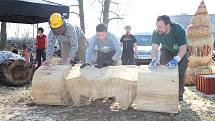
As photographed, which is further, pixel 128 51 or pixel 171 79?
pixel 128 51

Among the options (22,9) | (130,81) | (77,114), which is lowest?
(77,114)

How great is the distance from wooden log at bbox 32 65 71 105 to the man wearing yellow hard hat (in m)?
0.42

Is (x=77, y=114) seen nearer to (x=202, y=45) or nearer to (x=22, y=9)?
(x=202, y=45)

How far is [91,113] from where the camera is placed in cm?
603

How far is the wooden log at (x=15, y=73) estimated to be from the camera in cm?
990

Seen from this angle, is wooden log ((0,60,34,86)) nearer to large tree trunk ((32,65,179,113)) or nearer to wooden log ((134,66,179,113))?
large tree trunk ((32,65,179,113))

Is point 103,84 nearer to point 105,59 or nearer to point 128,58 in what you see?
point 105,59

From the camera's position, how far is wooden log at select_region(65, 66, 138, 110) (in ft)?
19.8

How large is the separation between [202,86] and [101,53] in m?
2.90

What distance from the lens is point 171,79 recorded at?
5.75 m

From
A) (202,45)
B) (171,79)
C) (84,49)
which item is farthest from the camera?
(202,45)

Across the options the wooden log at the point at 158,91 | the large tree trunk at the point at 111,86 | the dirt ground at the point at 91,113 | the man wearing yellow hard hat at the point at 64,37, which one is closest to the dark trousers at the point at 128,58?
the man wearing yellow hard hat at the point at 64,37

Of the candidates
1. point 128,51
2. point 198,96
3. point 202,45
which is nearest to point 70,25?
point 198,96

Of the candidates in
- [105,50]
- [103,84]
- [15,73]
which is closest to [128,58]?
[15,73]
